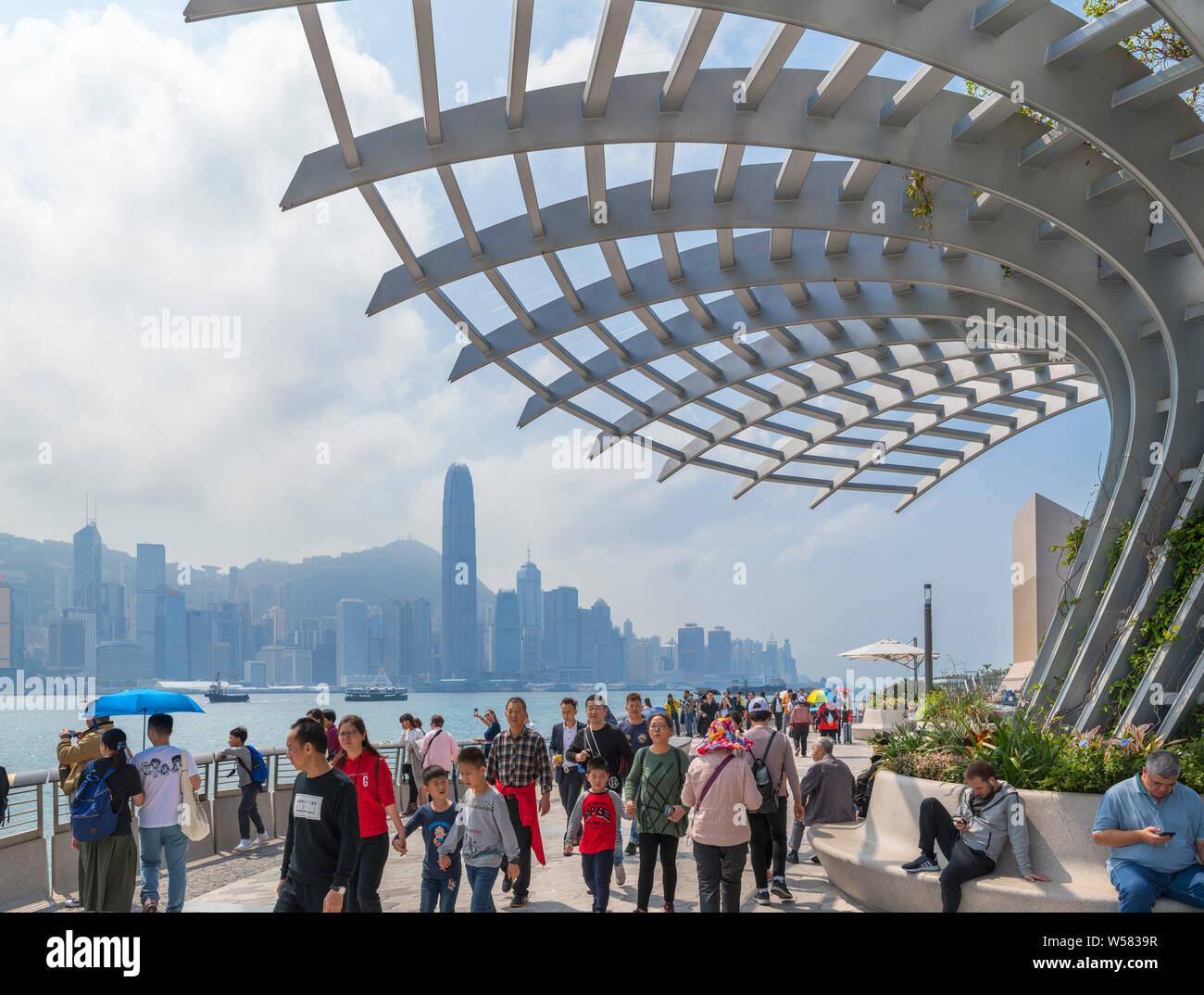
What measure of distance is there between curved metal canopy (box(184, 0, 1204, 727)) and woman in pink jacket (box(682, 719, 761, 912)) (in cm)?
470

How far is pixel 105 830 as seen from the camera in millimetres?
6949

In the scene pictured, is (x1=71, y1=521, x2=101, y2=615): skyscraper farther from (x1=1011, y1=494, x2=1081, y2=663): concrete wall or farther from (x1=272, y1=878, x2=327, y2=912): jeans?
(x1=272, y1=878, x2=327, y2=912): jeans

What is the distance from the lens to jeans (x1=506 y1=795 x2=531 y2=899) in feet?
25.5

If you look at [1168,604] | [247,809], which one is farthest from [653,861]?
[247,809]

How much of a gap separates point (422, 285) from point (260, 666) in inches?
6747

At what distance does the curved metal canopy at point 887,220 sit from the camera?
7.37 meters

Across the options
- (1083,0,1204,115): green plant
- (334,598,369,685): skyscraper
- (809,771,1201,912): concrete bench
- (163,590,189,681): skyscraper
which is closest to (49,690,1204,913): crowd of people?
(809,771,1201,912): concrete bench

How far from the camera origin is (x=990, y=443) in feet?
70.7

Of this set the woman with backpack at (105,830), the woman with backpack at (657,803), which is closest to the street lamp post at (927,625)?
the woman with backpack at (657,803)

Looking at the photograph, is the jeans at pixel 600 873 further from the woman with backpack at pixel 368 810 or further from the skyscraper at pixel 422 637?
the skyscraper at pixel 422 637

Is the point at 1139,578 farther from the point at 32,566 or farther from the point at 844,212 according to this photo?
the point at 32,566

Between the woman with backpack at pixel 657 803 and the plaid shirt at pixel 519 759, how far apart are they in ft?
3.05

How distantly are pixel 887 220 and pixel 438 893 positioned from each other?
27.1ft

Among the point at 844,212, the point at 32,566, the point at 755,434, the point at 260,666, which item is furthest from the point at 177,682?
the point at 844,212
